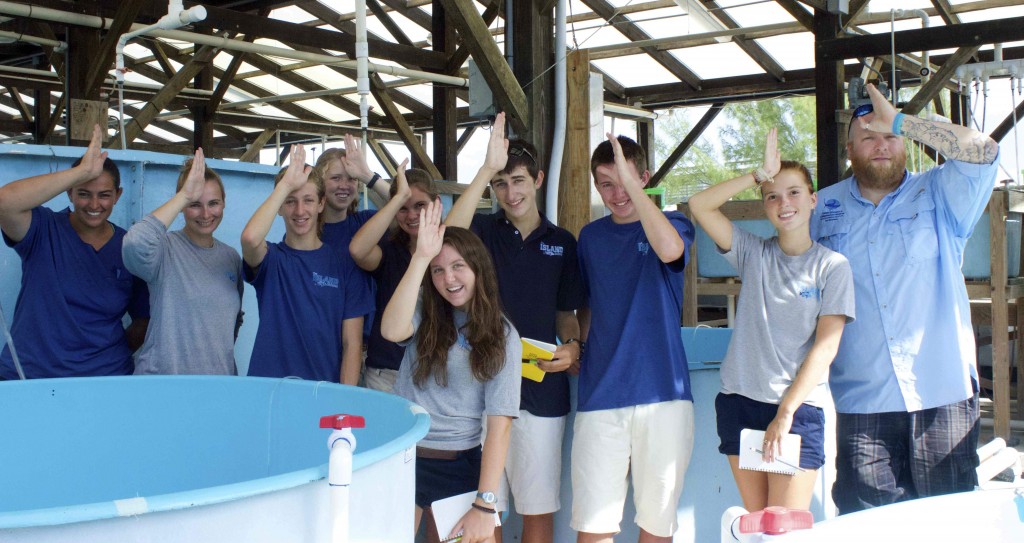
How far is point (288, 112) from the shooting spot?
14.4 m

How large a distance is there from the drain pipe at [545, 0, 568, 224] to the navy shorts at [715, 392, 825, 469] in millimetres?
1441

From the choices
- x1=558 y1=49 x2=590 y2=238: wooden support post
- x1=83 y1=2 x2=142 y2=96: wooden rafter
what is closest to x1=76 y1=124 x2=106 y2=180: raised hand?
x1=558 y1=49 x2=590 y2=238: wooden support post

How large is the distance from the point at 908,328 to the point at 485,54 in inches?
Answer: 77.6

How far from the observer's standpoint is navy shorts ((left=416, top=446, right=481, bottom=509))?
2621mm

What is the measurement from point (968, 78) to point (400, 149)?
12.6 m

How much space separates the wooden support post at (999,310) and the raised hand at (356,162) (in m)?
4.62

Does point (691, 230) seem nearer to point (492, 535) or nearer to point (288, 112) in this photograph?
point (492, 535)

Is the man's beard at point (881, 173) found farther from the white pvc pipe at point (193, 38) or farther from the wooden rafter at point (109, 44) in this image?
the wooden rafter at point (109, 44)

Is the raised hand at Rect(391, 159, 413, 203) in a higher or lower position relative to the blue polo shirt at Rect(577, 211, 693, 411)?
higher

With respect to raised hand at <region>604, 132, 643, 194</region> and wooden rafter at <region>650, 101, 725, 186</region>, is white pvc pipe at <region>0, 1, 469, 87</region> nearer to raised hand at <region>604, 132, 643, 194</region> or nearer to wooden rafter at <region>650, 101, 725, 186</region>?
raised hand at <region>604, 132, 643, 194</region>

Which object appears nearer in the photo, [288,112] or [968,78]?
[968,78]

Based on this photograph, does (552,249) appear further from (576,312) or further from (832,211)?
(832,211)

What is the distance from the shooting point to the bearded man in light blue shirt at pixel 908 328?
262 cm

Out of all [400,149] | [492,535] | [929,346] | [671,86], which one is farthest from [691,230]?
[400,149]
